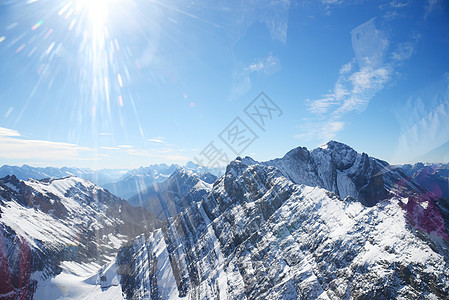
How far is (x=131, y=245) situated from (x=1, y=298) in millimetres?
55671

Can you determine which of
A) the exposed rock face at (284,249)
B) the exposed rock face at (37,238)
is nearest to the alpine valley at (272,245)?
the exposed rock face at (284,249)

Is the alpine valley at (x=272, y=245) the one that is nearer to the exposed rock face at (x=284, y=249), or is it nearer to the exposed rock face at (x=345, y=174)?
the exposed rock face at (x=284, y=249)

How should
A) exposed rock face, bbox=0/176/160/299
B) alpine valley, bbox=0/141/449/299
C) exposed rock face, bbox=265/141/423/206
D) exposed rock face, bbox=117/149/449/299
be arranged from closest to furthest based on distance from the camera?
exposed rock face, bbox=117/149/449/299, alpine valley, bbox=0/141/449/299, exposed rock face, bbox=0/176/160/299, exposed rock face, bbox=265/141/423/206

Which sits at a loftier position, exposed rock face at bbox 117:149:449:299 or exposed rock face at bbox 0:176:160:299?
exposed rock face at bbox 0:176:160:299

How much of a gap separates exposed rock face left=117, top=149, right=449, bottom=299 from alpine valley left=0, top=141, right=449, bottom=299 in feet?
0.67

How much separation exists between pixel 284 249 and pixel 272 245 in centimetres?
429

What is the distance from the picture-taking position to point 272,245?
5403 cm

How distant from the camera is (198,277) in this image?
2645 inches

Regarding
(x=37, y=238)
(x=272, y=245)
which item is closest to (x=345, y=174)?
(x=272, y=245)

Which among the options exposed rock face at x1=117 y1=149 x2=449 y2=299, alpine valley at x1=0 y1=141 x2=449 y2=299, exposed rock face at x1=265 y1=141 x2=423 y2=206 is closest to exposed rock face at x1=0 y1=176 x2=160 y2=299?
alpine valley at x1=0 y1=141 x2=449 y2=299

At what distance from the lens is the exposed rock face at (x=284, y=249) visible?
30391 mm

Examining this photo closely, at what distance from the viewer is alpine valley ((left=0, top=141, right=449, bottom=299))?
32469mm

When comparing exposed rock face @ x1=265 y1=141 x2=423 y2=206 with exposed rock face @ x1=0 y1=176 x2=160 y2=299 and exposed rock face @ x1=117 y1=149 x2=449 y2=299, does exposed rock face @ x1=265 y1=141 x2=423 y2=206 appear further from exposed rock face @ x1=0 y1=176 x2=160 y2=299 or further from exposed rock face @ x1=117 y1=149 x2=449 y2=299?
exposed rock face @ x1=0 y1=176 x2=160 y2=299

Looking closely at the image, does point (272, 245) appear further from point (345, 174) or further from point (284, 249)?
point (345, 174)
